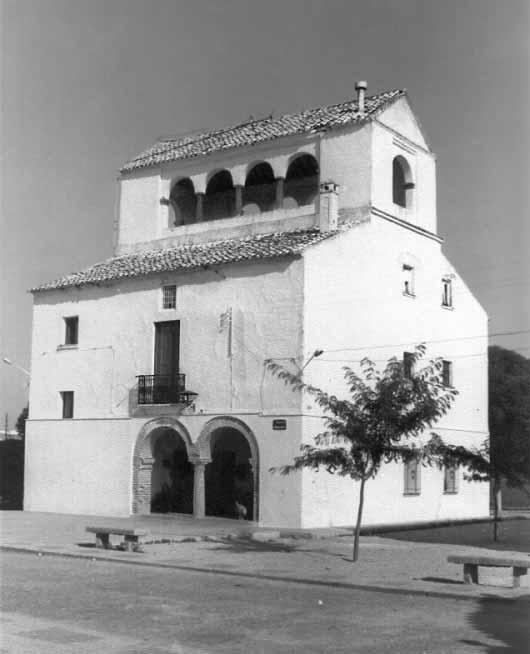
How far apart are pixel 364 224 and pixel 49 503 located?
13.7 metres

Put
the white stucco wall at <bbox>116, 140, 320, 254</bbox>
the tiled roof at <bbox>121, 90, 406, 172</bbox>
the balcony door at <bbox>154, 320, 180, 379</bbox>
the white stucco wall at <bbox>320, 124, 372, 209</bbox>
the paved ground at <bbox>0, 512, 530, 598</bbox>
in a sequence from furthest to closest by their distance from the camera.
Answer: the white stucco wall at <bbox>116, 140, 320, 254</bbox>, the tiled roof at <bbox>121, 90, 406, 172</bbox>, the white stucco wall at <bbox>320, 124, 372, 209</bbox>, the balcony door at <bbox>154, 320, 180, 379</bbox>, the paved ground at <bbox>0, 512, 530, 598</bbox>

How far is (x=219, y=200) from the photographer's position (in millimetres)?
35250

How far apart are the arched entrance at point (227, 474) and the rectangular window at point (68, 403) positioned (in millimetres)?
5170

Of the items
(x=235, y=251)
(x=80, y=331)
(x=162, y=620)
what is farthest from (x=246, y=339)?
(x=162, y=620)

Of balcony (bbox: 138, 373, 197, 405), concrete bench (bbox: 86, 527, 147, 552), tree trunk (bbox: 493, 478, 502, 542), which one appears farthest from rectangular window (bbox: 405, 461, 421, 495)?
concrete bench (bbox: 86, 527, 147, 552)

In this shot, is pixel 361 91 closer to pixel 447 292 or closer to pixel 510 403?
pixel 447 292

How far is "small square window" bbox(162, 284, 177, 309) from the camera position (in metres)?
30.0

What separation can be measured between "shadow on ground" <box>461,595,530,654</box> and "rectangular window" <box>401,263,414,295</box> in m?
18.5

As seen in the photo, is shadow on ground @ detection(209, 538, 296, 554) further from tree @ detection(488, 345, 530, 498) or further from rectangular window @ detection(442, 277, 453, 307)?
rectangular window @ detection(442, 277, 453, 307)

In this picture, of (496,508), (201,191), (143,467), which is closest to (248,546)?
(496,508)

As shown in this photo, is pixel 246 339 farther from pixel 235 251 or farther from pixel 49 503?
pixel 49 503

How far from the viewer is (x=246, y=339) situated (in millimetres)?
27984

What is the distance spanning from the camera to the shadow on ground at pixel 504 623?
10.0 metres

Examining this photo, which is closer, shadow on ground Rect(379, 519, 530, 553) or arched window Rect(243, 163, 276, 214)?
shadow on ground Rect(379, 519, 530, 553)
